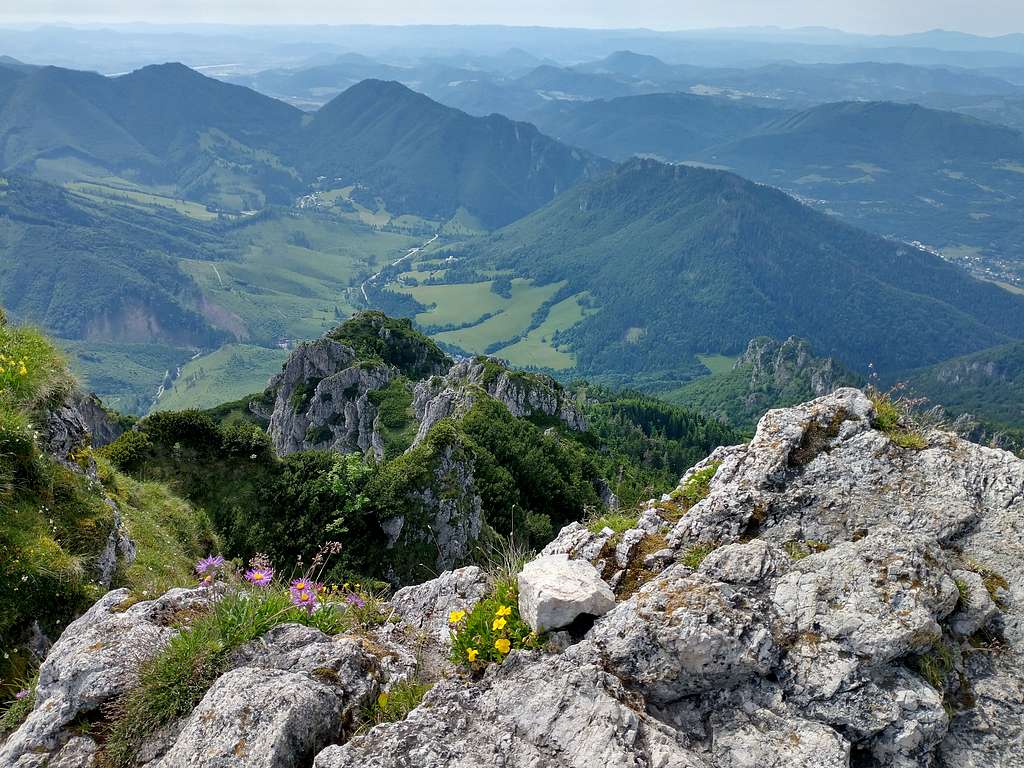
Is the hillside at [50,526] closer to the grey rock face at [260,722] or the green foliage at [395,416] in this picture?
the grey rock face at [260,722]

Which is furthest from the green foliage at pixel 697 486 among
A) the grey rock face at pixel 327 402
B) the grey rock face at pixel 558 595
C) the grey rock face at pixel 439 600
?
the grey rock face at pixel 327 402

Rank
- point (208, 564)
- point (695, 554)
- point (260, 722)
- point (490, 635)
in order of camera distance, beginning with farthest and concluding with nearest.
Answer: point (695, 554), point (208, 564), point (490, 635), point (260, 722)

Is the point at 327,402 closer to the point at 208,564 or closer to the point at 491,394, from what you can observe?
the point at 491,394

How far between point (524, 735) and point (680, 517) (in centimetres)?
621

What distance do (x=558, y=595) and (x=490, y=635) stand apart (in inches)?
44.8

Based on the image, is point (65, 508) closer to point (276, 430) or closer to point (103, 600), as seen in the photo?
point (103, 600)

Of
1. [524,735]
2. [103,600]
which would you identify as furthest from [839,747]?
[103,600]

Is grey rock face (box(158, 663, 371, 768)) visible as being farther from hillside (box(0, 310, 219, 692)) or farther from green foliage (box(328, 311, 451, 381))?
green foliage (box(328, 311, 451, 381))

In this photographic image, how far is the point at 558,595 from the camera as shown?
29.1 feet

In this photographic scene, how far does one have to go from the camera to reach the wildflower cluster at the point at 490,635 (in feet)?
A: 28.5

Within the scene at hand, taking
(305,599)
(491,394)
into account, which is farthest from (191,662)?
(491,394)

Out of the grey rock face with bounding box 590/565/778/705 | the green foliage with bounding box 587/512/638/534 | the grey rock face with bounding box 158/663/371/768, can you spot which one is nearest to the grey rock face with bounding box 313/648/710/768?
the grey rock face with bounding box 590/565/778/705

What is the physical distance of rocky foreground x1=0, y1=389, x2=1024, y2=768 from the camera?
734 centimetres

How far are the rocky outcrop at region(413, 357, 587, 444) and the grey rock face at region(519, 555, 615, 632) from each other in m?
46.8
